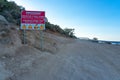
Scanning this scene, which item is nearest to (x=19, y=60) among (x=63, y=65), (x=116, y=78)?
(x=63, y=65)

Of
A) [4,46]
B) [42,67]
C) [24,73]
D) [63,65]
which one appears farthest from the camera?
[4,46]

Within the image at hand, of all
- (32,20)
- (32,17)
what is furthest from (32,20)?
(32,17)

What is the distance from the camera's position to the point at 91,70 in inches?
259

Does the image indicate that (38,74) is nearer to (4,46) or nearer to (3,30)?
(4,46)

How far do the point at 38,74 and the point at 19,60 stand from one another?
172 cm

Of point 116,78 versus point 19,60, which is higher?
point 19,60

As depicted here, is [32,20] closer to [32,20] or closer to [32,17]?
[32,20]

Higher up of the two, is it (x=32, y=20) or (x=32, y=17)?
(x=32, y=17)

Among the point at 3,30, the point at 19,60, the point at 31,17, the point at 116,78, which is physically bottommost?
the point at 116,78

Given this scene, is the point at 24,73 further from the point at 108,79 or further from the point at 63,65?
the point at 108,79

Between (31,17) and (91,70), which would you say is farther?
(31,17)

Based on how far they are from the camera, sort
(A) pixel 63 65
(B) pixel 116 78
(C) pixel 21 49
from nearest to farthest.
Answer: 1. (B) pixel 116 78
2. (A) pixel 63 65
3. (C) pixel 21 49

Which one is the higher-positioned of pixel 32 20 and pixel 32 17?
pixel 32 17

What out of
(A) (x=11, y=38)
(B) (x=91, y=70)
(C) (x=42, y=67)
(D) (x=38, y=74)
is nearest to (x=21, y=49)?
(A) (x=11, y=38)
